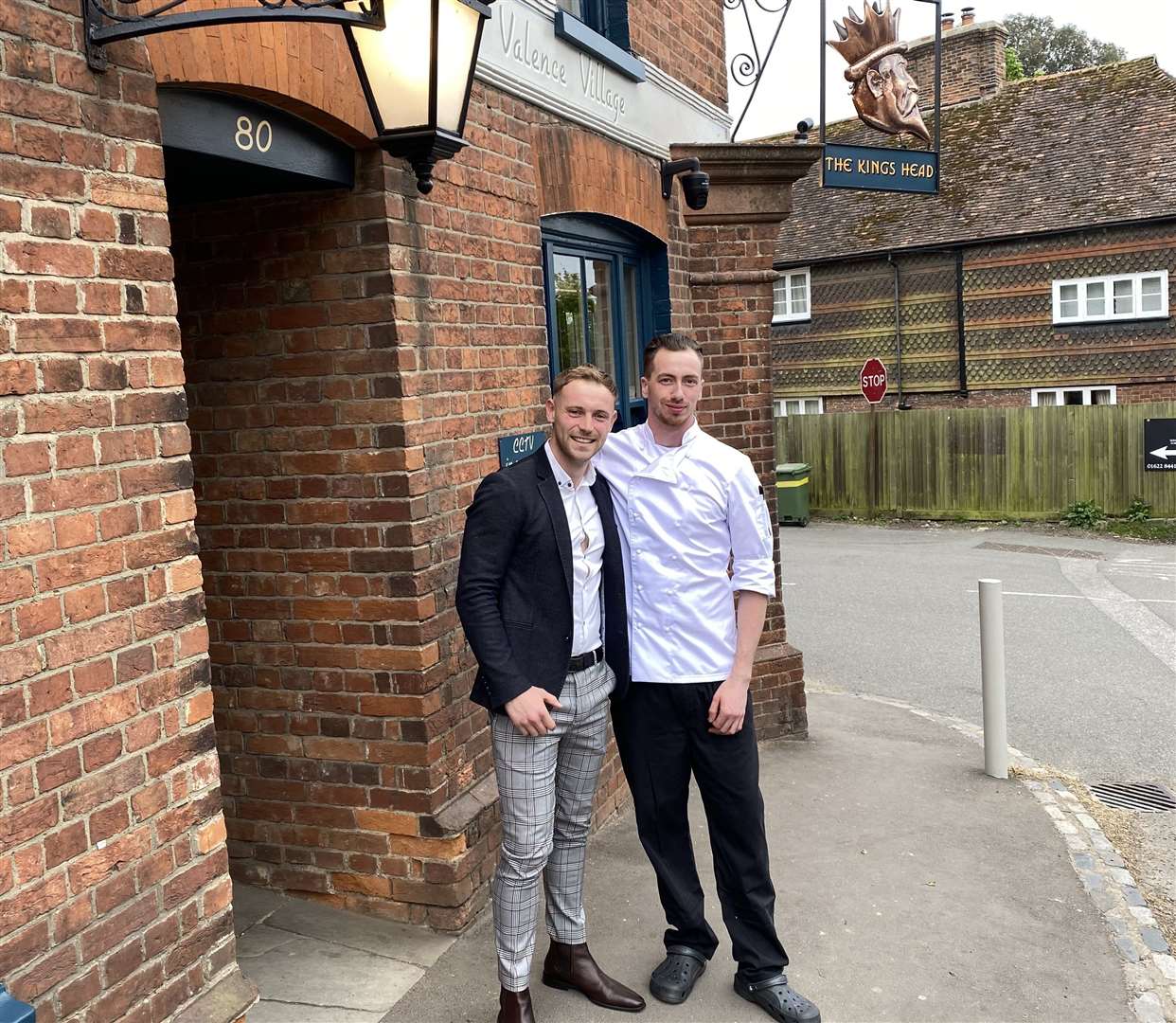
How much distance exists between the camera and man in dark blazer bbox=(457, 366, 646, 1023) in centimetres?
307

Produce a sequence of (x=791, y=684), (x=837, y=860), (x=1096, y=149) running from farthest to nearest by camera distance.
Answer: (x=1096, y=149) < (x=791, y=684) < (x=837, y=860)

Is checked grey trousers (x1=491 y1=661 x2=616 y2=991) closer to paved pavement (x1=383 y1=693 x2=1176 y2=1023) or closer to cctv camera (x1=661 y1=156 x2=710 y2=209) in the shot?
paved pavement (x1=383 y1=693 x2=1176 y2=1023)

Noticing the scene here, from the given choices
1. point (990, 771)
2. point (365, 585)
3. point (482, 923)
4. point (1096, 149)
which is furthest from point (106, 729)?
point (1096, 149)

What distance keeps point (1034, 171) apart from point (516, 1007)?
21492mm

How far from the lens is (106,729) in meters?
2.43

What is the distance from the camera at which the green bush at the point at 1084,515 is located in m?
18.2

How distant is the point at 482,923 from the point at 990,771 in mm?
3180

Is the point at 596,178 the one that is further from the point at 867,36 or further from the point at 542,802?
the point at 542,802

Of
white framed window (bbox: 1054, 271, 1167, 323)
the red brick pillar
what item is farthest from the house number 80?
white framed window (bbox: 1054, 271, 1167, 323)

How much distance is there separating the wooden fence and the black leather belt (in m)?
17.4

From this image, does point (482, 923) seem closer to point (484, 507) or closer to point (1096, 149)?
point (484, 507)

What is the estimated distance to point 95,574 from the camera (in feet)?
7.89

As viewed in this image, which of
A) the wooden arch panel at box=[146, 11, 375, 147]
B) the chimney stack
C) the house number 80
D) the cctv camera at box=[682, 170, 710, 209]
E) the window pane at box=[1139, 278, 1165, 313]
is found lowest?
the house number 80

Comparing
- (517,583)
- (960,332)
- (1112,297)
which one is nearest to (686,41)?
(517,583)
